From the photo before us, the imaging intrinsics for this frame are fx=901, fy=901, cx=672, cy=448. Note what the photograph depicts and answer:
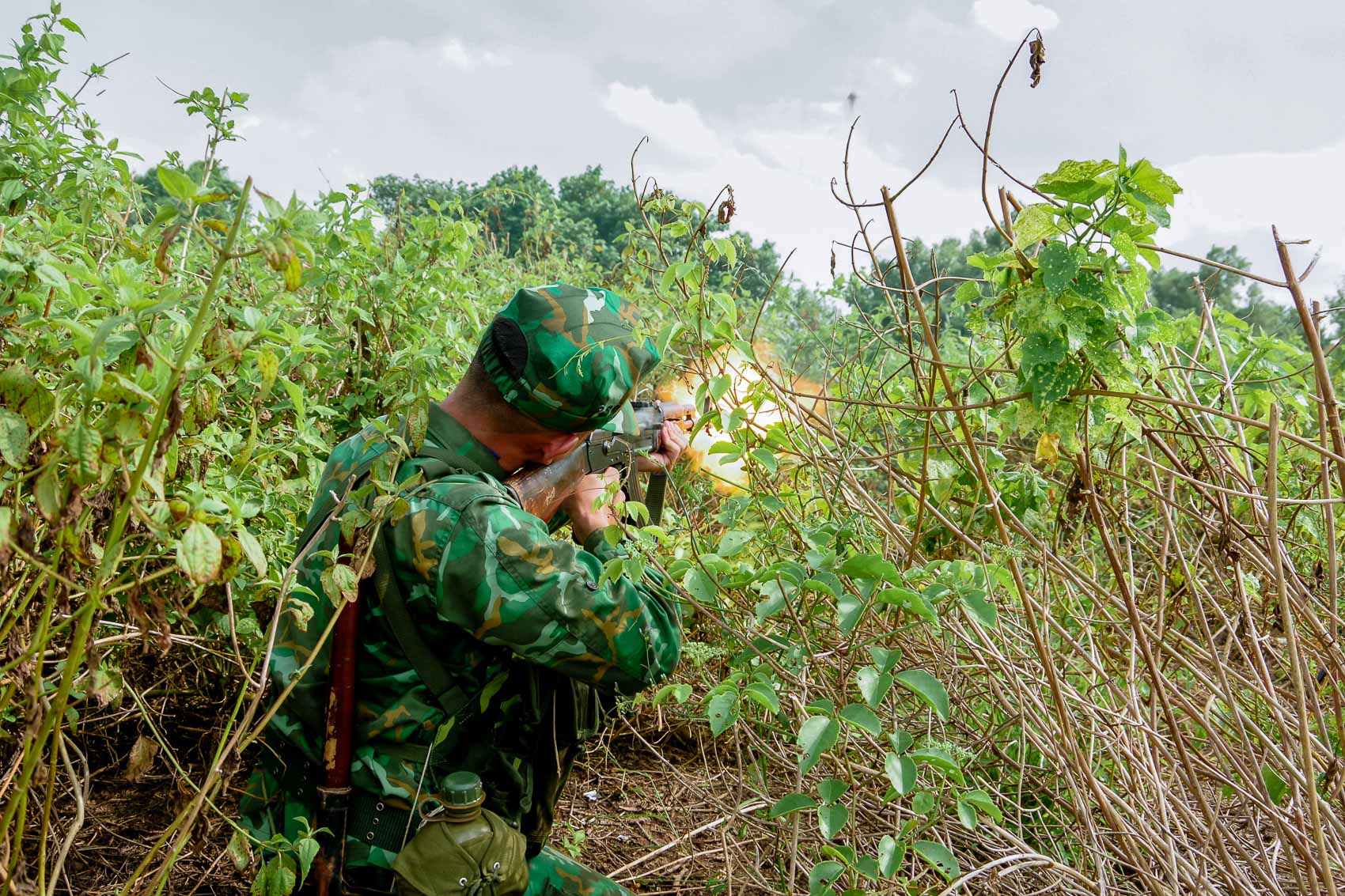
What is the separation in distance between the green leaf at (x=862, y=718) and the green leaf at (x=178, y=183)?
108 centimetres

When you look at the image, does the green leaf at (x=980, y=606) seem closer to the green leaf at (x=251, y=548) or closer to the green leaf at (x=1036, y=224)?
the green leaf at (x=1036, y=224)

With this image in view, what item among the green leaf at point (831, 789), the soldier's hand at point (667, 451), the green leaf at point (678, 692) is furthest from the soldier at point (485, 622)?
the green leaf at point (831, 789)

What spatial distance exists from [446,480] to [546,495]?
1.15 feet

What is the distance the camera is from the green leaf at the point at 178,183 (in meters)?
0.91

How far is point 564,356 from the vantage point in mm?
1966

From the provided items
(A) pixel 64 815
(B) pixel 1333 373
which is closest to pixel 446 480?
(A) pixel 64 815

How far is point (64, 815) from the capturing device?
269 centimetres

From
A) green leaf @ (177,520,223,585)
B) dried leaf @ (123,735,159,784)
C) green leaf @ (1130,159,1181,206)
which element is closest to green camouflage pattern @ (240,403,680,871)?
dried leaf @ (123,735,159,784)

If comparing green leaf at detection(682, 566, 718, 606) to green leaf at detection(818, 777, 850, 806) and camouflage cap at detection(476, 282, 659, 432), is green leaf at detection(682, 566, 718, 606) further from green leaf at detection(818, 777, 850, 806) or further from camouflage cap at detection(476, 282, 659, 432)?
camouflage cap at detection(476, 282, 659, 432)

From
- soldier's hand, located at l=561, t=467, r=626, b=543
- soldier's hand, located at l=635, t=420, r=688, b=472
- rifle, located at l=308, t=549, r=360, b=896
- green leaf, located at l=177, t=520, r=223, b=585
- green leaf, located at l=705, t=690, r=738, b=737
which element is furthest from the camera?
soldier's hand, located at l=635, t=420, r=688, b=472

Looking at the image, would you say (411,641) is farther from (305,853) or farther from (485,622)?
Result: (305,853)

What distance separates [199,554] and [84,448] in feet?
0.56

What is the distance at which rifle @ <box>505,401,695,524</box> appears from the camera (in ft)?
7.18

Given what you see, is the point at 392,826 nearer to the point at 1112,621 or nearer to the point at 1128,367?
the point at 1112,621
